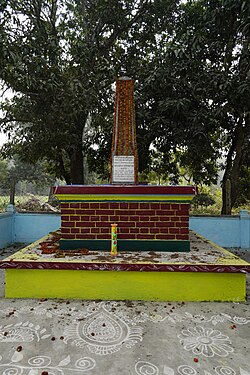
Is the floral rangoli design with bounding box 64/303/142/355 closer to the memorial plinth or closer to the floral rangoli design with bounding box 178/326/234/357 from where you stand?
the floral rangoli design with bounding box 178/326/234/357

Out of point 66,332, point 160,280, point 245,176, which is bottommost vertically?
point 66,332

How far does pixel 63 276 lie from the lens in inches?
150

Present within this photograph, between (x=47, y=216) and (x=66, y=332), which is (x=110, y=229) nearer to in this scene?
(x=66, y=332)

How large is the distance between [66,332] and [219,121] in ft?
27.8

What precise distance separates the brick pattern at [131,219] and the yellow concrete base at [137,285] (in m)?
0.87

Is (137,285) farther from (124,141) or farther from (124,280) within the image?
(124,141)

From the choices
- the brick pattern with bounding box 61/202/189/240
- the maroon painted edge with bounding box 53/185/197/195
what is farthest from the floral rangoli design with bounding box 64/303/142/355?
the maroon painted edge with bounding box 53/185/197/195

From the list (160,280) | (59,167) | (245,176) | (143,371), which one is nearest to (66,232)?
(160,280)

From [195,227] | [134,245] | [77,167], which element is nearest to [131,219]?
[134,245]

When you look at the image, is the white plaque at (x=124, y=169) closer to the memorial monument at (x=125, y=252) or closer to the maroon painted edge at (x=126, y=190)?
the memorial monument at (x=125, y=252)

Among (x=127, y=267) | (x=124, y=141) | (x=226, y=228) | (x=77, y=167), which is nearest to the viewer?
(x=127, y=267)

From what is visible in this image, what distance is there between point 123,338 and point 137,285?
→ 1025mm

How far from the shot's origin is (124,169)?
5.52 m

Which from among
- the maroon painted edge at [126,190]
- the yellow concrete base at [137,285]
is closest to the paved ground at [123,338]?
the yellow concrete base at [137,285]
